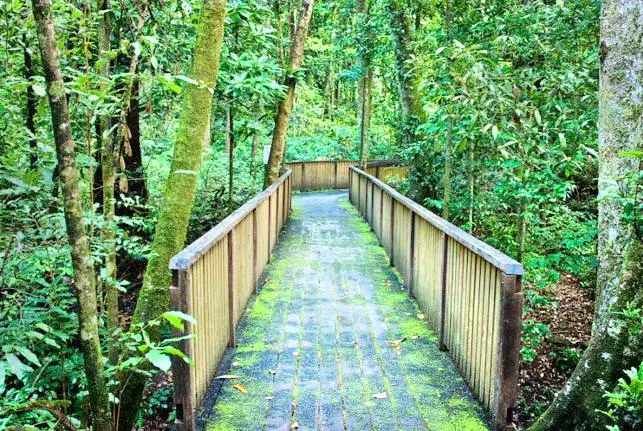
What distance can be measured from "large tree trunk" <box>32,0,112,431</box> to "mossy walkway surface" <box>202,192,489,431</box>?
51.0 inches

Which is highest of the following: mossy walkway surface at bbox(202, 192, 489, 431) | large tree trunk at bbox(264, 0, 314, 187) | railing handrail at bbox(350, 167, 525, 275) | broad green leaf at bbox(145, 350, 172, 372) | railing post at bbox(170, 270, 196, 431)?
large tree trunk at bbox(264, 0, 314, 187)

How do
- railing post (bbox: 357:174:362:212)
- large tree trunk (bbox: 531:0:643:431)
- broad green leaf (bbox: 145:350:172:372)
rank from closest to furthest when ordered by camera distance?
1. broad green leaf (bbox: 145:350:172:372)
2. large tree trunk (bbox: 531:0:643:431)
3. railing post (bbox: 357:174:362:212)

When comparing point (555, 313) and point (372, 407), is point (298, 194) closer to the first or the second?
point (555, 313)

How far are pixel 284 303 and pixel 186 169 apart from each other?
93.2 inches

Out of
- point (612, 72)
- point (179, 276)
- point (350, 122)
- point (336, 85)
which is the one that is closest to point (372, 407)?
point (179, 276)

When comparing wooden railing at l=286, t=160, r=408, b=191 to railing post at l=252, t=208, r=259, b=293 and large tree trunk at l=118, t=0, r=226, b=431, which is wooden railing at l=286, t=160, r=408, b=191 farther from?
large tree trunk at l=118, t=0, r=226, b=431

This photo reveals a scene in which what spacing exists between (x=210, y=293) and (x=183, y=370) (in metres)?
0.82

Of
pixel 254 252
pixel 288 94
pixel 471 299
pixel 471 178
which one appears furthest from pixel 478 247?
pixel 288 94

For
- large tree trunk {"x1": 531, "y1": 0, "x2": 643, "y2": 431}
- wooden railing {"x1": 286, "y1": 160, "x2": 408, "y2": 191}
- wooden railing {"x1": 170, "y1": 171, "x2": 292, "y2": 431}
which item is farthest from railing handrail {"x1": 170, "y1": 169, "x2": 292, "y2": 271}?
wooden railing {"x1": 286, "y1": 160, "x2": 408, "y2": 191}

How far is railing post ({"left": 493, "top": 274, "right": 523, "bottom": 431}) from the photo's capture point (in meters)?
3.37

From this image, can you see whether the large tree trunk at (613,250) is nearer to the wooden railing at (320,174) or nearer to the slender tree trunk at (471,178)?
the slender tree trunk at (471,178)

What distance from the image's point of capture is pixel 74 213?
227cm

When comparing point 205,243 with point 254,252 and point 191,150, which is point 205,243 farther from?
point 254,252

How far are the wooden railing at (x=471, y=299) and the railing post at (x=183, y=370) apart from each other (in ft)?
6.82
